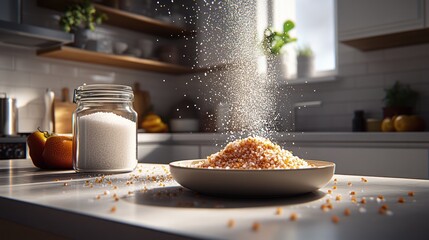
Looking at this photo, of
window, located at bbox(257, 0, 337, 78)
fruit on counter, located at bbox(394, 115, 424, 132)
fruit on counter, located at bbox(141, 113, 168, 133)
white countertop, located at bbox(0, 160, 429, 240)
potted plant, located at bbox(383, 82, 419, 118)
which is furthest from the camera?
fruit on counter, located at bbox(141, 113, 168, 133)

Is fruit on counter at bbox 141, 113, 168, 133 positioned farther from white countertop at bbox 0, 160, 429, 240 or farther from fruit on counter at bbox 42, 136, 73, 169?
white countertop at bbox 0, 160, 429, 240

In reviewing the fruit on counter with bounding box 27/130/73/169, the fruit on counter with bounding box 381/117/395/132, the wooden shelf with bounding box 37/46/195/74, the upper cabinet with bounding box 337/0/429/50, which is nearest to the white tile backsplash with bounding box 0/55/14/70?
the wooden shelf with bounding box 37/46/195/74

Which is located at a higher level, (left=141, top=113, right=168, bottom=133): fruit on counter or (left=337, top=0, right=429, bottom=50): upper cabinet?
(left=337, top=0, right=429, bottom=50): upper cabinet

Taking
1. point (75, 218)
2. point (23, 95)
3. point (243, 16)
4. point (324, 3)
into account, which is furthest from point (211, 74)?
point (75, 218)

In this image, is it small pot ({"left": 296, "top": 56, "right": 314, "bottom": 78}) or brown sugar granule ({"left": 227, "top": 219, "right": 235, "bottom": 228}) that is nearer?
brown sugar granule ({"left": 227, "top": 219, "right": 235, "bottom": 228})

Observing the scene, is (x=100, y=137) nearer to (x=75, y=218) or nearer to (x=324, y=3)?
(x=75, y=218)

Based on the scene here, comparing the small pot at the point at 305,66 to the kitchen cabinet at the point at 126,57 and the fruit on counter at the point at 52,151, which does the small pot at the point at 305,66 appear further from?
the fruit on counter at the point at 52,151
